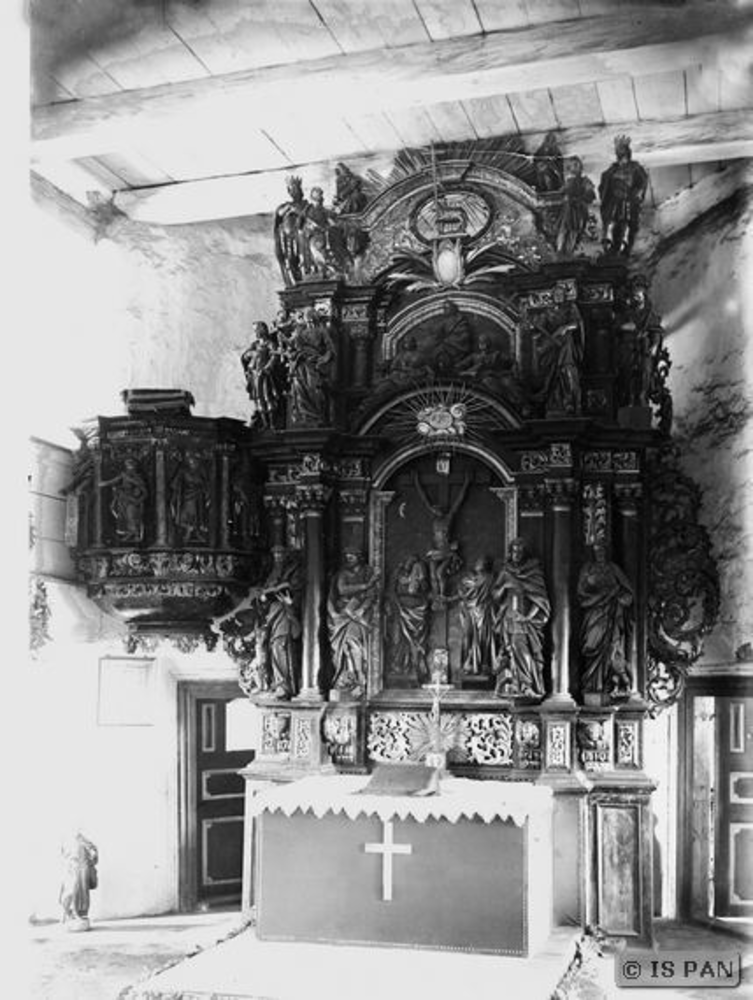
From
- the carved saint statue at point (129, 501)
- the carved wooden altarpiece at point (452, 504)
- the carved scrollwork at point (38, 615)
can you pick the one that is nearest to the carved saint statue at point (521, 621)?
the carved wooden altarpiece at point (452, 504)

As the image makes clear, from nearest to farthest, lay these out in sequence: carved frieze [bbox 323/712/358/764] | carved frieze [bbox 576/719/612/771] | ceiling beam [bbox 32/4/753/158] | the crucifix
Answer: the crucifix
ceiling beam [bbox 32/4/753/158]
carved frieze [bbox 576/719/612/771]
carved frieze [bbox 323/712/358/764]

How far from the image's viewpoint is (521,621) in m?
8.48

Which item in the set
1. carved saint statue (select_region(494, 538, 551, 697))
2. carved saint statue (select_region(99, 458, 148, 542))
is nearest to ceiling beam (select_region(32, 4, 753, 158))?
carved saint statue (select_region(99, 458, 148, 542))

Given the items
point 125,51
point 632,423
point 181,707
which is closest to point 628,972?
point 632,423

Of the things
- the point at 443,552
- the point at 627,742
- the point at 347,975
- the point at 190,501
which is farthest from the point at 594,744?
the point at 190,501

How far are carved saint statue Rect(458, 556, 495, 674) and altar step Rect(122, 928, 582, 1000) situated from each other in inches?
80.0

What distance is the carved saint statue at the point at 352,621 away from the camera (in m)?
8.94

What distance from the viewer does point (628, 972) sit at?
7.03 metres

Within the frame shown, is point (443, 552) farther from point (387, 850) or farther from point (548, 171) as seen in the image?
point (548, 171)

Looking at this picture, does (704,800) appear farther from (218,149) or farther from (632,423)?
(218,149)

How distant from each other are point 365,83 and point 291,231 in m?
1.67

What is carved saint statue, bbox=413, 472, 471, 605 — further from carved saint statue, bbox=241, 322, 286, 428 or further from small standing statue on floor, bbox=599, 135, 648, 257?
small standing statue on floor, bbox=599, 135, 648, 257

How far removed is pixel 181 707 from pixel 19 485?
21.0 ft

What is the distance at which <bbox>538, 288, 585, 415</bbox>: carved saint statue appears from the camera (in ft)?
28.0
